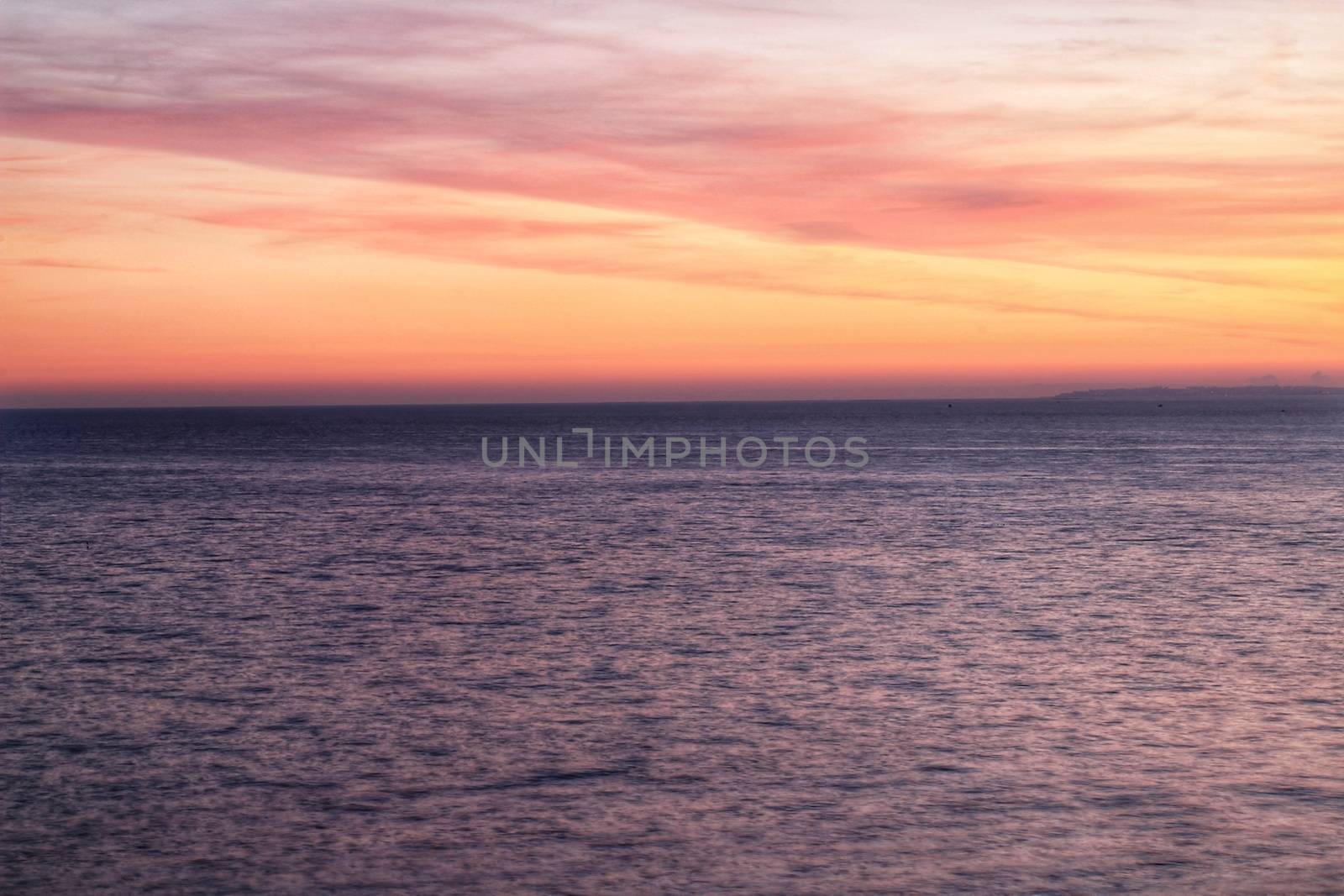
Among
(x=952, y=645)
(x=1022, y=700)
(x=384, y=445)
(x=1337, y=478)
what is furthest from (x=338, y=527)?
(x=384, y=445)

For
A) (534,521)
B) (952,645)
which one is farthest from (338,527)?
(952,645)

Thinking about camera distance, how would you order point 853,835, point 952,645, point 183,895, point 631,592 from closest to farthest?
1. point 183,895
2. point 853,835
3. point 952,645
4. point 631,592

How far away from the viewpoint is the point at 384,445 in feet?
545

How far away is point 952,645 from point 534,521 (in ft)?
118

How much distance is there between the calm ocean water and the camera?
15891 millimetres

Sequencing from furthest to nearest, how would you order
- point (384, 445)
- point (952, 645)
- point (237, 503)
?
point (384, 445)
point (237, 503)
point (952, 645)

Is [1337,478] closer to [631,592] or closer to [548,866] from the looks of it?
[631,592]

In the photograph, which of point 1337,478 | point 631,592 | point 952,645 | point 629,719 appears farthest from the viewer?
point 1337,478

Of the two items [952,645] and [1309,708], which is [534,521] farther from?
[1309,708]

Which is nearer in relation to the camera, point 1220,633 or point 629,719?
point 629,719

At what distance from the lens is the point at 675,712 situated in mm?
23234

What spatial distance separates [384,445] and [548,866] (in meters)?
155

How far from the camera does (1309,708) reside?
75.9ft

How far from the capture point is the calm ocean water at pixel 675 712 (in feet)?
52.1
